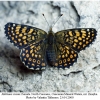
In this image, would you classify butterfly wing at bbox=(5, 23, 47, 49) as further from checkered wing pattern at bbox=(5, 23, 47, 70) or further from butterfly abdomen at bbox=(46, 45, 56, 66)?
butterfly abdomen at bbox=(46, 45, 56, 66)

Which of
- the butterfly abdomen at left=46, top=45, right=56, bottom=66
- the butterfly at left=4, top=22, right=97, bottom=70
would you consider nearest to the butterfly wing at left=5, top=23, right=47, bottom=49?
the butterfly at left=4, top=22, right=97, bottom=70

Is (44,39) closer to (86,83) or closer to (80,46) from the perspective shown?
(80,46)

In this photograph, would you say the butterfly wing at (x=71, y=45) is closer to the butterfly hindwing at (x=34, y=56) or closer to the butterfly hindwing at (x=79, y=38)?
the butterfly hindwing at (x=79, y=38)

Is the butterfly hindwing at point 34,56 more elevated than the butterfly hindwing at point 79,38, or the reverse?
the butterfly hindwing at point 79,38

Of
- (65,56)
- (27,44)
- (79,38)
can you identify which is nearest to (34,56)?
(27,44)

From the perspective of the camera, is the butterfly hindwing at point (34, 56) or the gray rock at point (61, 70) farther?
the gray rock at point (61, 70)

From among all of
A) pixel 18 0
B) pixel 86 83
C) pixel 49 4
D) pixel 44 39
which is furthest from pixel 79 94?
pixel 18 0

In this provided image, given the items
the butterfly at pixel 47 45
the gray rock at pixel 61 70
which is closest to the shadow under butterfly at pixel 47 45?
the butterfly at pixel 47 45

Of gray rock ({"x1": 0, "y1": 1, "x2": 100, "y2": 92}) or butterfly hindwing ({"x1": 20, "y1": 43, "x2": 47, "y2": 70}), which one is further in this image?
gray rock ({"x1": 0, "y1": 1, "x2": 100, "y2": 92})
